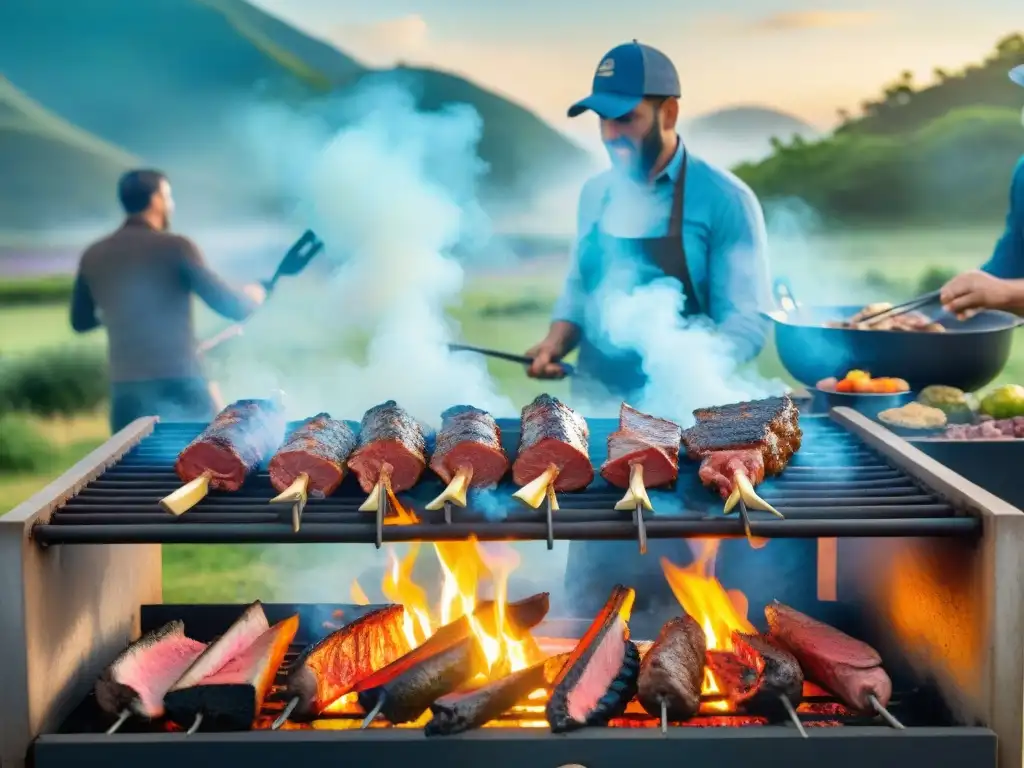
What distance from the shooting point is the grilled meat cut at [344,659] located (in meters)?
2.62

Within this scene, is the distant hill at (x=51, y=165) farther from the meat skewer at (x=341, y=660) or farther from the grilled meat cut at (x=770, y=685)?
the grilled meat cut at (x=770, y=685)

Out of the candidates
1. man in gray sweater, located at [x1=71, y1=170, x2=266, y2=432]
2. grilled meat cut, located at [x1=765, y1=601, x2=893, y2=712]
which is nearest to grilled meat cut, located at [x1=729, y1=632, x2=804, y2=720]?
grilled meat cut, located at [x1=765, y1=601, x2=893, y2=712]

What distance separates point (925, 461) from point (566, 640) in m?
1.30

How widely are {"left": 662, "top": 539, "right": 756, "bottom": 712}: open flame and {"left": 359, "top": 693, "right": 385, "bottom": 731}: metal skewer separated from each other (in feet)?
3.12

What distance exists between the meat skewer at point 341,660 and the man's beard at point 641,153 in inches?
123

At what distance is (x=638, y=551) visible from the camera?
13.9ft

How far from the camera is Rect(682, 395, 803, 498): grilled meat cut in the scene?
2730 mm

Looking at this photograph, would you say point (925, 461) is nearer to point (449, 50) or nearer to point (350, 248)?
point (350, 248)

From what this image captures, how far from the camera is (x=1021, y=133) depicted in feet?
37.5

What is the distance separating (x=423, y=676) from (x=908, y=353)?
2.68m

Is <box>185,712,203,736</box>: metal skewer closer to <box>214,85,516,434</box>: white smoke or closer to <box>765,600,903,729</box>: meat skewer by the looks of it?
<box>214,85,516,434</box>: white smoke

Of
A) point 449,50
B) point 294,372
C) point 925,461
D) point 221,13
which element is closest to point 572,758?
point 925,461

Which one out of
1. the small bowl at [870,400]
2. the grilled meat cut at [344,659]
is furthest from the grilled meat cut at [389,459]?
the small bowl at [870,400]

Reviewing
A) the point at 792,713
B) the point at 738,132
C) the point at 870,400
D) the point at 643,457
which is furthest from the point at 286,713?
the point at 738,132
